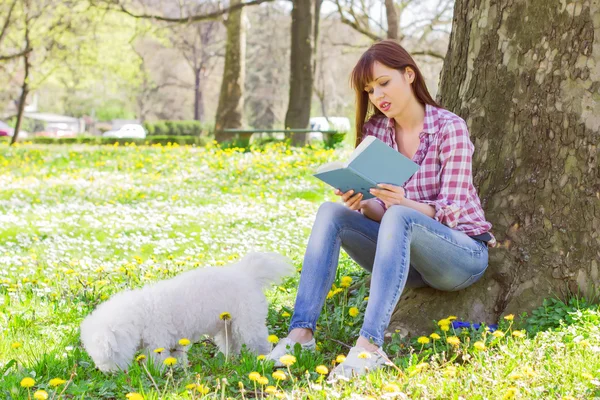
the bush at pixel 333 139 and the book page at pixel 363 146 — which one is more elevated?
the book page at pixel 363 146

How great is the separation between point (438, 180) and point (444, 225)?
29 cm

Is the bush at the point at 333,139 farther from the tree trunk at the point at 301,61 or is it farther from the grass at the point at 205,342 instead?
the grass at the point at 205,342

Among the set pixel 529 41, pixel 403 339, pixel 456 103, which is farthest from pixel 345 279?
pixel 529 41

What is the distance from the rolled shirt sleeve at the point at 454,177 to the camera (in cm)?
314

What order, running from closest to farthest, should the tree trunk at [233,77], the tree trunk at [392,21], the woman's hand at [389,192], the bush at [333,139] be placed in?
the woman's hand at [389,192] → the bush at [333,139] → the tree trunk at [392,21] → the tree trunk at [233,77]

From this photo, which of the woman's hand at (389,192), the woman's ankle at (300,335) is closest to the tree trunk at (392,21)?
the woman's hand at (389,192)

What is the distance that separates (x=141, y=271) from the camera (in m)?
4.85

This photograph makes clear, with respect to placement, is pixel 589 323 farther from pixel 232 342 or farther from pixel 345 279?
pixel 232 342

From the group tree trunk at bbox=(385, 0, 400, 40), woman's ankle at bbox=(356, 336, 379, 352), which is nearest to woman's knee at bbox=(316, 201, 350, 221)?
woman's ankle at bbox=(356, 336, 379, 352)

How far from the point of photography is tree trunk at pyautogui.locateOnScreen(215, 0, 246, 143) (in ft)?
53.0

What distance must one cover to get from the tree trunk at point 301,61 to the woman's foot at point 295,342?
38.0 feet

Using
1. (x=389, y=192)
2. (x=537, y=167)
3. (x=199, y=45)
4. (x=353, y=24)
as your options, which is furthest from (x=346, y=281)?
(x=199, y=45)

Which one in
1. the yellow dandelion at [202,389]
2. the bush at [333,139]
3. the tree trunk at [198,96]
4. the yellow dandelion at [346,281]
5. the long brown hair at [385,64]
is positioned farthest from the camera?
the tree trunk at [198,96]

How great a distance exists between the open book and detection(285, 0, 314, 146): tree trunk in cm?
1161
